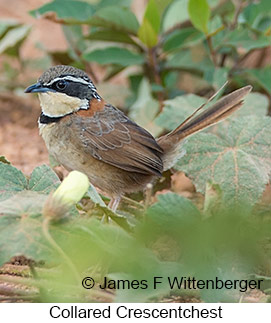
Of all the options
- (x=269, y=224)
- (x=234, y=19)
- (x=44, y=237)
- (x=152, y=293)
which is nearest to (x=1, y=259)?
(x=44, y=237)

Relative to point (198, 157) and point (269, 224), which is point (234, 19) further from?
point (269, 224)

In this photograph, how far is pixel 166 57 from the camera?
6.27 meters

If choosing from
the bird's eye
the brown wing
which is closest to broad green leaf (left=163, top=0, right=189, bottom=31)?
the brown wing

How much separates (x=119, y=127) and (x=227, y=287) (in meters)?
1.46

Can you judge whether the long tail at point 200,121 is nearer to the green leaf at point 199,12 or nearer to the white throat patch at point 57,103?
the white throat patch at point 57,103

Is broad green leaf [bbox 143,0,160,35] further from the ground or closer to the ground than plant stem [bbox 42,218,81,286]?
further from the ground

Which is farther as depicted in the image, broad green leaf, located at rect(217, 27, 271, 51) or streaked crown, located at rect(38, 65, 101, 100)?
broad green leaf, located at rect(217, 27, 271, 51)

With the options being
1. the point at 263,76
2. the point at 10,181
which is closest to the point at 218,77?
the point at 263,76

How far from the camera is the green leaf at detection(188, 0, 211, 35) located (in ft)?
16.7

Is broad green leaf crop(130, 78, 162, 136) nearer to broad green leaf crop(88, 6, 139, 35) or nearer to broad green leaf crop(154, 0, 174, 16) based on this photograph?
broad green leaf crop(88, 6, 139, 35)

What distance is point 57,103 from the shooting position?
13.7 ft

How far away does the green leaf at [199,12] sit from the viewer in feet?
16.7

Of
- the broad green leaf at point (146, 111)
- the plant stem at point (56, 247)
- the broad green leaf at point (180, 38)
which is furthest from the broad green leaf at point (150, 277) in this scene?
the broad green leaf at point (180, 38)

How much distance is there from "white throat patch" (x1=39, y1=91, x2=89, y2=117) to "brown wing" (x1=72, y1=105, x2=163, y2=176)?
0.29ft
